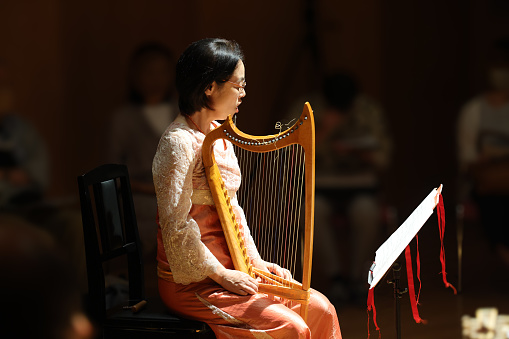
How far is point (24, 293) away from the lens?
1.63m

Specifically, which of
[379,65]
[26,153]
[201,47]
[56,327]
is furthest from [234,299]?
[379,65]

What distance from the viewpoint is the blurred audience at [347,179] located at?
338 cm

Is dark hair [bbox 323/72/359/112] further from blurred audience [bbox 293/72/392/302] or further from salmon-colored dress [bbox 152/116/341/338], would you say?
salmon-colored dress [bbox 152/116/341/338]

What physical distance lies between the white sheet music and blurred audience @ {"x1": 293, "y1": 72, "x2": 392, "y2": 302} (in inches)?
65.4

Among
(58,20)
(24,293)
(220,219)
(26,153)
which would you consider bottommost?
(24,293)

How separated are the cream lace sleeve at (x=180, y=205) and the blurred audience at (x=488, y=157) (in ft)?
7.28

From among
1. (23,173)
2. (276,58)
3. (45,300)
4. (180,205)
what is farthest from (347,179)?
(45,300)

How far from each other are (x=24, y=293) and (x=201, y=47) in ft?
2.39

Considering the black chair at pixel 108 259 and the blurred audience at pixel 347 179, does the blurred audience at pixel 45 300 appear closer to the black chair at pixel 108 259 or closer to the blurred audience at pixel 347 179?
the black chair at pixel 108 259

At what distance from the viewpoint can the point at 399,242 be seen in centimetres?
157

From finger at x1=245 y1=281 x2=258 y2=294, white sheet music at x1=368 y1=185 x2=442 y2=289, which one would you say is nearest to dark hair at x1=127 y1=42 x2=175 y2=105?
finger at x1=245 y1=281 x2=258 y2=294

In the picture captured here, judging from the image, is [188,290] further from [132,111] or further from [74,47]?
[74,47]

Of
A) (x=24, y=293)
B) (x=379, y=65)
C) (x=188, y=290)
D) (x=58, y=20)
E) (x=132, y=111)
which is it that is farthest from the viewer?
(x=379, y=65)

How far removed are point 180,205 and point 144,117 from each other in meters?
1.16
